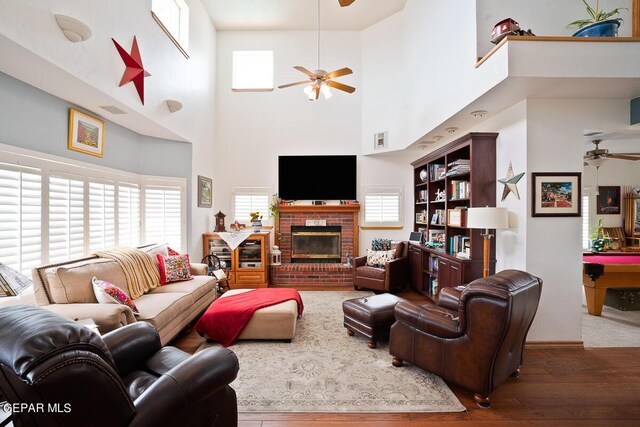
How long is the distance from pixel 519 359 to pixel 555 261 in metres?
1.28

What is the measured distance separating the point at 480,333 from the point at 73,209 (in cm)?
433

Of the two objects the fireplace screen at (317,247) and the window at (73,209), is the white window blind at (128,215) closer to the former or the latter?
the window at (73,209)

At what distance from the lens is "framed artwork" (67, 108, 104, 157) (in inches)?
129

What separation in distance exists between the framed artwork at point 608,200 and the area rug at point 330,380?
7.39 m

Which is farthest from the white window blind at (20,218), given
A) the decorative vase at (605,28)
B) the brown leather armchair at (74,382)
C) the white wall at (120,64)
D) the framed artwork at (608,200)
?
the framed artwork at (608,200)

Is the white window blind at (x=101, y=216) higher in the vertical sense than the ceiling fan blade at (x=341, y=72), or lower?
lower

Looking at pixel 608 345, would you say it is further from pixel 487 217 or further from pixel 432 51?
pixel 432 51

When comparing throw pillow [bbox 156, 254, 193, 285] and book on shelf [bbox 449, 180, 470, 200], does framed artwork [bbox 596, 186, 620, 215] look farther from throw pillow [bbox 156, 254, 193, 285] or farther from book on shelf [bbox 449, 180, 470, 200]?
throw pillow [bbox 156, 254, 193, 285]

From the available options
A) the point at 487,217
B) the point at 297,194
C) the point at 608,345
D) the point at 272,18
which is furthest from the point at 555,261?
the point at 272,18

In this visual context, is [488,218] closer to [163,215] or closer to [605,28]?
[605,28]

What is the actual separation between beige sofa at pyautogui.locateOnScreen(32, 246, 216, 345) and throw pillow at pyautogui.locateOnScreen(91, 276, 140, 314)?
0.07 metres


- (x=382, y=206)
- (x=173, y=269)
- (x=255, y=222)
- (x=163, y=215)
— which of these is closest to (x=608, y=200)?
→ (x=382, y=206)

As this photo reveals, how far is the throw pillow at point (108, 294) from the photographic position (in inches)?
108

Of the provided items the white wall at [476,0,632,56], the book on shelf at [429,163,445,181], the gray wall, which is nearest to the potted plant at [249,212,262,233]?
the gray wall
